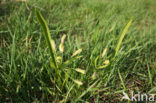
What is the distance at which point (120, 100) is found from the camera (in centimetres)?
70

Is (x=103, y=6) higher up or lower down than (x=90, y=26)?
higher up

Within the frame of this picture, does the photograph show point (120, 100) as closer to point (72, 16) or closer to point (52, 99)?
point (52, 99)

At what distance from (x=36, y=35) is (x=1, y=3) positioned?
71 centimetres

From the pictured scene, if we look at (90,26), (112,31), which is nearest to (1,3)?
(90,26)

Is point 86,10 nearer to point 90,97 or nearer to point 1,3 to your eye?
point 1,3

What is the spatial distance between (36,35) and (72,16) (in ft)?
1.91

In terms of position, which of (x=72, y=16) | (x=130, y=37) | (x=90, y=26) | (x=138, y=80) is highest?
(x=72, y=16)

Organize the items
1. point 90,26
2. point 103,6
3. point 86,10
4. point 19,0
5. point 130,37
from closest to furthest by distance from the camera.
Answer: point 130,37, point 90,26, point 19,0, point 86,10, point 103,6

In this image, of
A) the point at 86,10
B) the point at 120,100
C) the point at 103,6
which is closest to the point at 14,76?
the point at 120,100

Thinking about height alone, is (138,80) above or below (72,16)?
below

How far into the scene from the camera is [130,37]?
3.94 ft

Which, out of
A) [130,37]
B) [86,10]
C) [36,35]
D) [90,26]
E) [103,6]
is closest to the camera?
[36,35]

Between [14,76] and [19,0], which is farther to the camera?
[19,0]

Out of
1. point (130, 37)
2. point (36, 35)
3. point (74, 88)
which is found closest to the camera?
point (74, 88)
